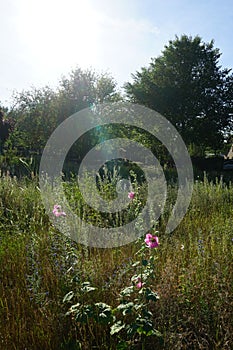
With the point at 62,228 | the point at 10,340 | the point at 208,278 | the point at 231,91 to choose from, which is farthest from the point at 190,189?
the point at 231,91

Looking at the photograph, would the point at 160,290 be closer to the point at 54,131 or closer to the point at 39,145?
the point at 54,131

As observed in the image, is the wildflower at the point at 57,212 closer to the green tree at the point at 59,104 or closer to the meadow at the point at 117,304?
the meadow at the point at 117,304

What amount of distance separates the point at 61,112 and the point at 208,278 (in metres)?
13.3

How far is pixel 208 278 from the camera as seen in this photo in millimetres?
2324

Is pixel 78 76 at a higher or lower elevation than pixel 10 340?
higher

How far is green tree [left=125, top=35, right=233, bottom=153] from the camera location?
55.3 feet

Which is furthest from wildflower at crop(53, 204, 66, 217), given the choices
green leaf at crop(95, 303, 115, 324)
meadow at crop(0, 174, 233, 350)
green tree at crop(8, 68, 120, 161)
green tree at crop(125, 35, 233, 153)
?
green tree at crop(125, 35, 233, 153)

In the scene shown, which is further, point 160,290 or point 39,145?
point 39,145

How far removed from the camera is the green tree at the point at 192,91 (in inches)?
663

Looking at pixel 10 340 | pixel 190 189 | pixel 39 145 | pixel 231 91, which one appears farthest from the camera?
pixel 231 91

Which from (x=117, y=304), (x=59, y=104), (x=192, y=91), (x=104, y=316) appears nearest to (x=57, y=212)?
(x=117, y=304)

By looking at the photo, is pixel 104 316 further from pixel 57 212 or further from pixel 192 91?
pixel 192 91

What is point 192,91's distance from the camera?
1678 cm

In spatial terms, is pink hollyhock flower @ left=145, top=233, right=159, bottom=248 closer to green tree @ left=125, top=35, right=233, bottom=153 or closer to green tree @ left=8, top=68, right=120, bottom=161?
green tree @ left=8, top=68, right=120, bottom=161
